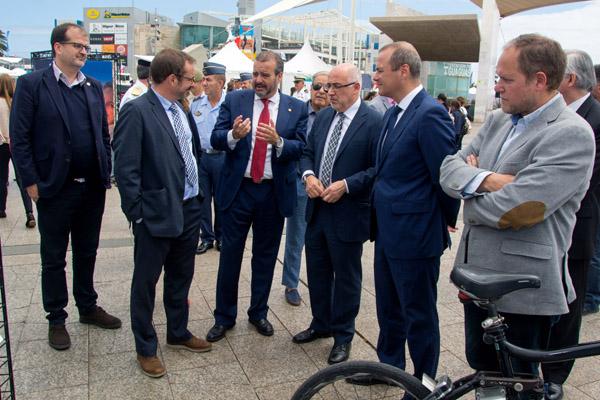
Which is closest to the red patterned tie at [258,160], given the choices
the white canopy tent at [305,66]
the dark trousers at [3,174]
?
the dark trousers at [3,174]

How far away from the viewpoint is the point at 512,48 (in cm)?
214

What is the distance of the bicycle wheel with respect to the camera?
216 cm

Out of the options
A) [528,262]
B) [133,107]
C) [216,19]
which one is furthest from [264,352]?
[216,19]

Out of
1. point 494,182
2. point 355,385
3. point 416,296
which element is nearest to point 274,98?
point 416,296

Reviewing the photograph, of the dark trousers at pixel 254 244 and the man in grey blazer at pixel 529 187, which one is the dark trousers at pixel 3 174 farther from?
the man in grey blazer at pixel 529 187

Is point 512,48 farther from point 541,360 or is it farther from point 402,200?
point 541,360

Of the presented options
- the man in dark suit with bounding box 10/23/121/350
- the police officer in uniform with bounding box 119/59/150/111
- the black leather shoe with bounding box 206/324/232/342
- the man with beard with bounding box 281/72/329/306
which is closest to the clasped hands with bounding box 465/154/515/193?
the black leather shoe with bounding box 206/324/232/342

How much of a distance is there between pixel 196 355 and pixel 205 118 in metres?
3.09

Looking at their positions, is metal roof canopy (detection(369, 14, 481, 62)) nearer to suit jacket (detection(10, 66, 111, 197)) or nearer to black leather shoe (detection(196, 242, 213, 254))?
black leather shoe (detection(196, 242, 213, 254))

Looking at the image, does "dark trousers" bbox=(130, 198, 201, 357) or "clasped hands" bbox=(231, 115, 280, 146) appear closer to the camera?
"dark trousers" bbox=(130, 198, 201, 357)

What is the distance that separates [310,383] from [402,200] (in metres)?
1.10

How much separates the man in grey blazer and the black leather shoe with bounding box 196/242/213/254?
4134 mm

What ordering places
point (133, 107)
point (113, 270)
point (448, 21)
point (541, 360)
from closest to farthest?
point (541, 360), point (133, 107), point (113, 270), point (448, 21)

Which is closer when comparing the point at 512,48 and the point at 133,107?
the point at 512,48
